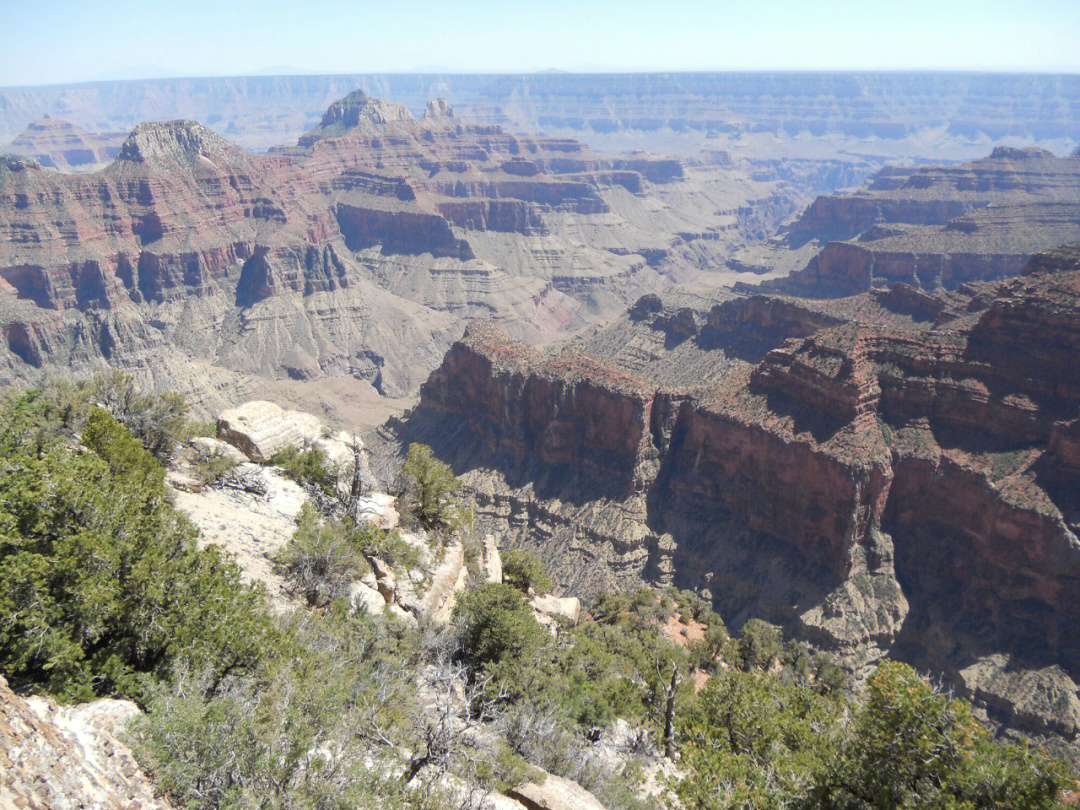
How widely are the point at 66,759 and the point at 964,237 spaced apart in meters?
149

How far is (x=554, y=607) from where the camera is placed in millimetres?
40500

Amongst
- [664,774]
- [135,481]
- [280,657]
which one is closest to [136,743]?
[280,657]

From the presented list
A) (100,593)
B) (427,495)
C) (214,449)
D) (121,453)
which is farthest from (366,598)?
(214,449)

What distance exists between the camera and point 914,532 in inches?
2074

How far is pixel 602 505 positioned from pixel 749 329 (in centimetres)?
3896

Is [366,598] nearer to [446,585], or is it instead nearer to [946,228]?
[446,585]

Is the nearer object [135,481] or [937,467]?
[135,481]

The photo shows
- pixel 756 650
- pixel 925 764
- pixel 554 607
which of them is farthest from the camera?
pixel 756 650

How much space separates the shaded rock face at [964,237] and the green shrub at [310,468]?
111m

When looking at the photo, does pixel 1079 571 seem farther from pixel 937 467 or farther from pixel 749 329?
pixel 749 329

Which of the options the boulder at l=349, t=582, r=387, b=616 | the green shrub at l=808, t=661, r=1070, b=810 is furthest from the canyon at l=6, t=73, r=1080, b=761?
the green shrub at l=808, t=661, r=1070, b=810

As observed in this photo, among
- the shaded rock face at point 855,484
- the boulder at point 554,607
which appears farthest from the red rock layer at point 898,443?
the boulder at point 554,607

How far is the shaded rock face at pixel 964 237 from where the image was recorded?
123m

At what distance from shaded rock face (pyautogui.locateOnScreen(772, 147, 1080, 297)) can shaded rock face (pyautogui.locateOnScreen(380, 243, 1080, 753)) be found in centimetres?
6469
